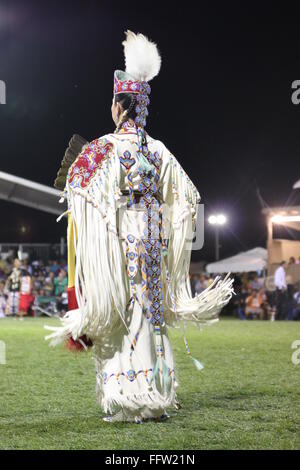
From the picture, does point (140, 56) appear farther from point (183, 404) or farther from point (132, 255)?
point (183, 404)

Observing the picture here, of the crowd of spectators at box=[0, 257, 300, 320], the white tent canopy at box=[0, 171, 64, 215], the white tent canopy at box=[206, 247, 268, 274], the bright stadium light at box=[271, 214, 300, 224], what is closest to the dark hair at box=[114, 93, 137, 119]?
the crowd of spectators at box=[0, 257, 300, 320]

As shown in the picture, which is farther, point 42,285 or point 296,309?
point 42,285

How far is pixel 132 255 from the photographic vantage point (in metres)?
3.92

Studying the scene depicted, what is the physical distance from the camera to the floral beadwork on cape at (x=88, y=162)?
3.91 meters

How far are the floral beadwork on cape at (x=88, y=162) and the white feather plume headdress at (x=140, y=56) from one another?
1.61 ft

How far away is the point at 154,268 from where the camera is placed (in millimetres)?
3961

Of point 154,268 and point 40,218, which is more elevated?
point 40,218

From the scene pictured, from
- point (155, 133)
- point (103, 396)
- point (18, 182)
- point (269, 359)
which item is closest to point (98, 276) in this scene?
point (103, 396)

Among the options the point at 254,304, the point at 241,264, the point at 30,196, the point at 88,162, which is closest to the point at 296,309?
the point at 254,304

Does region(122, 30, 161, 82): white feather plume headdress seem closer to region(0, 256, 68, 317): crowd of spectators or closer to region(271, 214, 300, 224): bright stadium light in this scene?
region(0, 256, 68, 317): crowd of spectators

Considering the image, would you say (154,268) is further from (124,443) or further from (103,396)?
(124,443)

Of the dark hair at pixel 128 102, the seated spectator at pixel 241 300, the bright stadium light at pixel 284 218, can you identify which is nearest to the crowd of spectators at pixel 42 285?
the seated spectator at pixel 241 300

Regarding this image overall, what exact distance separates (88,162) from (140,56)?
0.75 meters
